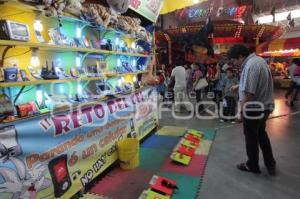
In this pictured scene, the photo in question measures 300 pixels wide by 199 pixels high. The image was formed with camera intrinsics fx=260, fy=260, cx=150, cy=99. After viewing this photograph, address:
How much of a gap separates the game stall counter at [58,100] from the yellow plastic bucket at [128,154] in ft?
0.44

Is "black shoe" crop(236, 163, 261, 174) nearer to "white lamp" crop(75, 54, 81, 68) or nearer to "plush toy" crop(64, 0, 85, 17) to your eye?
"white lamp" crop(75, 54, 81, 68)

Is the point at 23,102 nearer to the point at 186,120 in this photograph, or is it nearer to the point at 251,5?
the point at 186,120

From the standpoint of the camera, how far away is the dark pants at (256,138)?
3.44m

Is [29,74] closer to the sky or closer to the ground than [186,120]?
closer to the sky

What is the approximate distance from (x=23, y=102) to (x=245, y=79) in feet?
8.94

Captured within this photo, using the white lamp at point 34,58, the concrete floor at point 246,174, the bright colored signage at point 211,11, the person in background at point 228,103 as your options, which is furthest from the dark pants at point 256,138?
the bright colored signage at point 211,11

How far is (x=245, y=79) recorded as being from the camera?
338cm

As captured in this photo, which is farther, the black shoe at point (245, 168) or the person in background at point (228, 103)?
the person in background at point (228, 103)

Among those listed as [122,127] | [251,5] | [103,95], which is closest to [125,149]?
[122,127]

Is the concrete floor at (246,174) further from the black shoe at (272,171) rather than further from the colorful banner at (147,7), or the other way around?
the colorful banner at (147,7)

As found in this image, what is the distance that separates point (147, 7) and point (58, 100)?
320 cm

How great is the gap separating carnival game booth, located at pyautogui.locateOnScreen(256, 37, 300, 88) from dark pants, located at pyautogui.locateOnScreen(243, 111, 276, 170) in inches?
472

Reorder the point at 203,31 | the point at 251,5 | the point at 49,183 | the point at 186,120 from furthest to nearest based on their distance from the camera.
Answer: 1. the point at 251,5
2. the point at 203,31
3. the point at 186,120
4. the point at 49,183

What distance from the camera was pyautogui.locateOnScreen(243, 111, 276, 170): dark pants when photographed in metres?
3.44
